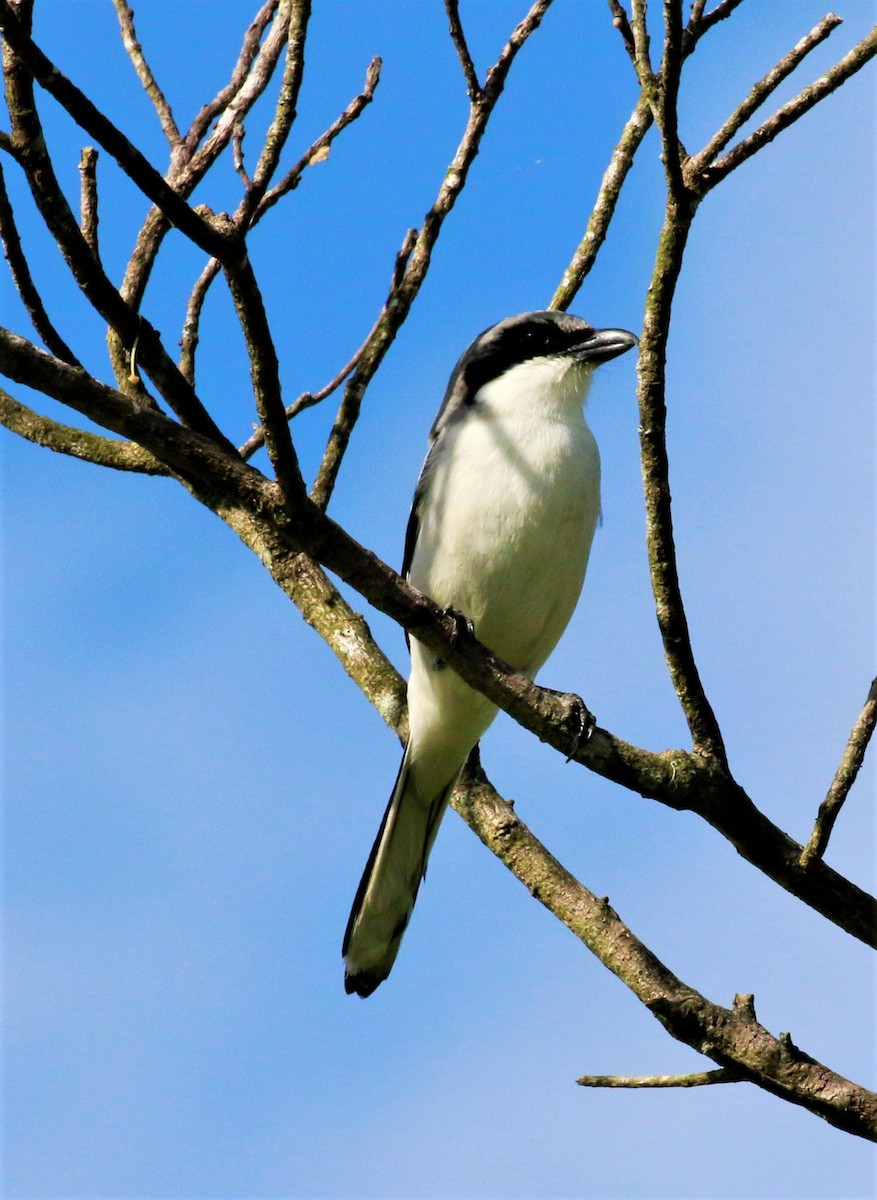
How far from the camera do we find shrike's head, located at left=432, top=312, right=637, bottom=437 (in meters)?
5.60

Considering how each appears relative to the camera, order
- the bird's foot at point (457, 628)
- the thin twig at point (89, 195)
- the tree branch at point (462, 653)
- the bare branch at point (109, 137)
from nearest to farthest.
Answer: the bare branch at point (109, 137) < the tree branch at point (462, 653) < the bird's foot at point (457, 628) < the thin twig at point (89, 195)

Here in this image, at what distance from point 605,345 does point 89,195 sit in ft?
7.39

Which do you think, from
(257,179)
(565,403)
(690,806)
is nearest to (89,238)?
(257,179)

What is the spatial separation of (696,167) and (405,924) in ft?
10.3

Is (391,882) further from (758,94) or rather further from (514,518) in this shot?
(758,94)

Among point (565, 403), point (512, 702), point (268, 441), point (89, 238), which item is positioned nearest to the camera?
point (268, 441)

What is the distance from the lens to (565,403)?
5586 mm

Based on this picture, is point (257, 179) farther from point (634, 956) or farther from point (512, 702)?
point (634, 956)

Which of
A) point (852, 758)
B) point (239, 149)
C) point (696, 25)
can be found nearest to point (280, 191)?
point (239, 149)

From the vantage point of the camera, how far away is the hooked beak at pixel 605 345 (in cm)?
565

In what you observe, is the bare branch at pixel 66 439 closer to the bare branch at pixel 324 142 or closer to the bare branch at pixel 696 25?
the bare branch at pixel 324 142

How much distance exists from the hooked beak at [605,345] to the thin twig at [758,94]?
2.05 metres

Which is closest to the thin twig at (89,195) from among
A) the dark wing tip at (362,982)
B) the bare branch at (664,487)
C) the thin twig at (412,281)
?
the thin twig at (412,281)

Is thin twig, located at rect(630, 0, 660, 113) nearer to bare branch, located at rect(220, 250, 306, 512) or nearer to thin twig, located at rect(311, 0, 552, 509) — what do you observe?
bare branch, located at rect(220, 250, 306, 512)
